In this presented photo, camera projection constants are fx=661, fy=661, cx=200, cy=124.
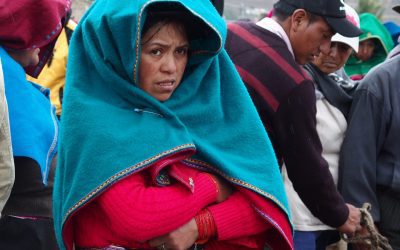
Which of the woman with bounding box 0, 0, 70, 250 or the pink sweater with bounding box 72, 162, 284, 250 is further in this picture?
the woman with bounding box 0, 0, 70, 250

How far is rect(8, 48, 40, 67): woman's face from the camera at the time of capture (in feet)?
9.92

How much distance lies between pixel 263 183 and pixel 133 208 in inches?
18.6

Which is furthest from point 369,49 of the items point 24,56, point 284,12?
point 24,56

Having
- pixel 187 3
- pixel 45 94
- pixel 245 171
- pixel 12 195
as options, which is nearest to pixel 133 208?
pixel 245 171

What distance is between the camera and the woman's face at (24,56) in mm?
3023

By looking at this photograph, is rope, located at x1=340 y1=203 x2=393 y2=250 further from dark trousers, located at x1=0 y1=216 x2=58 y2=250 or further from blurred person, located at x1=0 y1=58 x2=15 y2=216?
blurred person, located at x1=0 y1=58 x2=15 y2=216

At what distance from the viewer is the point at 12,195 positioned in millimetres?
2805

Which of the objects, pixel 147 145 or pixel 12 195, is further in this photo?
pixel 12 195

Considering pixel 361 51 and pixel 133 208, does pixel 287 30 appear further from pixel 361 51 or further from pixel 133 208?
pixel 361 51

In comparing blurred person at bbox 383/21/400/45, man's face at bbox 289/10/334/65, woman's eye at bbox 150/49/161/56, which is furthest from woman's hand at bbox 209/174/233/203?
blurred person at bbox 383/21/400/45

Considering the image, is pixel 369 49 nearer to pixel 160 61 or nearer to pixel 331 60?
pixel 331 60

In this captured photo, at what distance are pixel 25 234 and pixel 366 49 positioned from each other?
4347 millimetres

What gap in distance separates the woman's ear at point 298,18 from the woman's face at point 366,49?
319 cm

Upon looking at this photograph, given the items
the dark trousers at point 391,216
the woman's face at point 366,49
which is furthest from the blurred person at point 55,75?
the woman's face at point 366,49
